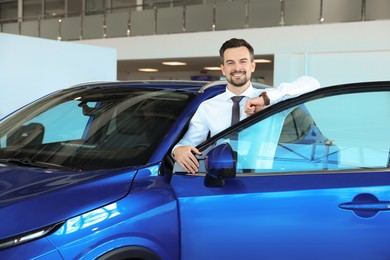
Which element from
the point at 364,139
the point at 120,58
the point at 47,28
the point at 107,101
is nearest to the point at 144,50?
the point at 120,58

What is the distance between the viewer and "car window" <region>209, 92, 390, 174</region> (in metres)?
2.12

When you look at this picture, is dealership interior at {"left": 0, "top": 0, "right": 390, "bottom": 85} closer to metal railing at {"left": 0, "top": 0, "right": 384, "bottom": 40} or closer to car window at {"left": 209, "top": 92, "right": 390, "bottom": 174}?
metal railing at {"left": 0, "top": 0, "right": 384, "bottom": 40}

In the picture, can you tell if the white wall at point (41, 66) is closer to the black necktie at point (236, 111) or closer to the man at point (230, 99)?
the man at point (230, 99)

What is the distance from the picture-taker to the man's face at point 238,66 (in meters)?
2.65

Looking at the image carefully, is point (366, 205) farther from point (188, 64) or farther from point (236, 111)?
point (188, 64)

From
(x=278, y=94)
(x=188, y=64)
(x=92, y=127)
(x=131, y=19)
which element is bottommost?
(x=92, y=127)

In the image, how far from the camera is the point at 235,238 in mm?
1986

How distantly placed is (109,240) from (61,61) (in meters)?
6.74

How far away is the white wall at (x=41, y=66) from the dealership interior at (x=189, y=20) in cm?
491

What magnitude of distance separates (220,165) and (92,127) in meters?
1.24

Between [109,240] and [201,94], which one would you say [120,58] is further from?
[109,240]

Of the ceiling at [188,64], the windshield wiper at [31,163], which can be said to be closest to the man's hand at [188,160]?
the windshield wiper at [31,163]

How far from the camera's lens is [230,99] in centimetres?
265

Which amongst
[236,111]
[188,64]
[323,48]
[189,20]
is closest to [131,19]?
[189,20]
